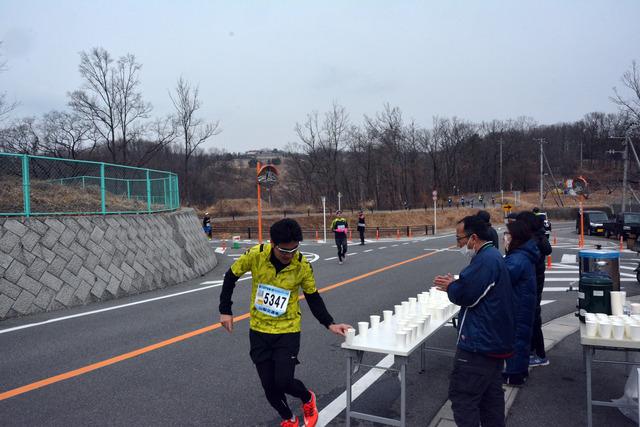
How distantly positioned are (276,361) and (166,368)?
8.59ft

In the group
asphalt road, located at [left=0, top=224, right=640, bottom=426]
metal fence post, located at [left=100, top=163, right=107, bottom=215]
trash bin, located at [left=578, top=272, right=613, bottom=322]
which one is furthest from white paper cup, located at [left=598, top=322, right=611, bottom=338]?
metal fence post, located at [left=100, top=163, right=107, bottom=215]

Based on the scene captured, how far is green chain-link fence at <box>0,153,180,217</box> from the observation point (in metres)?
10.1

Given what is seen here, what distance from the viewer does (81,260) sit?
33.3ft

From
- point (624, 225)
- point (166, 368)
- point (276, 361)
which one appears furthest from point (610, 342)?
point (624, 225)

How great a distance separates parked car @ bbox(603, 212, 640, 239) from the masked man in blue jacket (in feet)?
94.9

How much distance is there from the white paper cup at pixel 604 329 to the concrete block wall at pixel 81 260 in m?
9.12

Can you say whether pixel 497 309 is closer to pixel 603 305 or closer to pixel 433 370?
pixel 603 305

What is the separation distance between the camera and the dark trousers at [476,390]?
10.4 feet

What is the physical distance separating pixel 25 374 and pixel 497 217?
190 ft

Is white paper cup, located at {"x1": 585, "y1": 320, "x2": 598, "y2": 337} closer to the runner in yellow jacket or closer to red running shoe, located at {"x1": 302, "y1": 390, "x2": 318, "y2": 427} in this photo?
the runner in yellow jacket

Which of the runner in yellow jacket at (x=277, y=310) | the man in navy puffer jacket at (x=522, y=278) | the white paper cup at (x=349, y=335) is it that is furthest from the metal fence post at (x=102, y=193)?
the man in navy puffer jacket at (x=522, y=278)

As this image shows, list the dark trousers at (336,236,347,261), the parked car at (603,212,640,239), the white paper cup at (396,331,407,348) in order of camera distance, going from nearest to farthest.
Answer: the white paper cup at (396,331,407,348), the dark trousers at (336,236,347,261), the parked car at (603,212,640,239)

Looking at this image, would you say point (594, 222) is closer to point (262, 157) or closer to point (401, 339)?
point (401, 339)

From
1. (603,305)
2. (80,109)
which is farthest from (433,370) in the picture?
(80,109)
